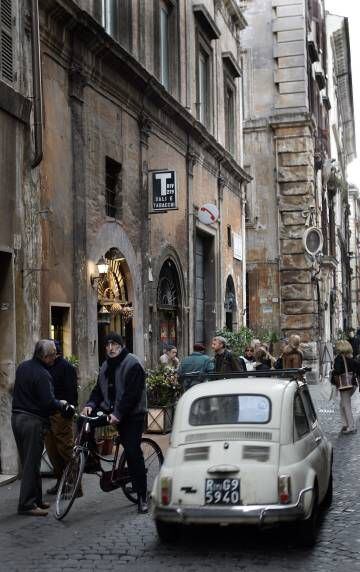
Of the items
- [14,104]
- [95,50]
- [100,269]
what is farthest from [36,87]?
[100,269]

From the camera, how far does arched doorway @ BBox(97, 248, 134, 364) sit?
1398 centimetres

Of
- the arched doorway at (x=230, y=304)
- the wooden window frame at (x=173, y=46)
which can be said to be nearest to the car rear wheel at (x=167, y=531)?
the wooden window frame at (x=173, y=46)

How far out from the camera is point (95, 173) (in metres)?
13.6

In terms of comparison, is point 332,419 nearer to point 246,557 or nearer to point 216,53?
point 246,557

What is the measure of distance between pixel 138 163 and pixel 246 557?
1097 cm

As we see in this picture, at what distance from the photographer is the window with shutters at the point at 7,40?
10531 millimetres

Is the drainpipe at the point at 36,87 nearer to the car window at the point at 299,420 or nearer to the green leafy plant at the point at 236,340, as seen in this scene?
the car window at the point at 299,420

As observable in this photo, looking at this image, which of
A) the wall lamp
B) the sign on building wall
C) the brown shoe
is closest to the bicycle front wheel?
the brown shoe

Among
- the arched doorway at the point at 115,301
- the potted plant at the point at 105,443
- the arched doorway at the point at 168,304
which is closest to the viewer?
the potted plant at the point at 105,443

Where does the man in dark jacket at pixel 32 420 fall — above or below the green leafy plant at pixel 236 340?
below

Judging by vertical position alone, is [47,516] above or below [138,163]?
below

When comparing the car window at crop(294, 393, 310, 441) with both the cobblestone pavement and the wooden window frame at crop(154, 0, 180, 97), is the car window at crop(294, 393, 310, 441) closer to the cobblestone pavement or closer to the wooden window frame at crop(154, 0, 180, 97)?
the cobblestone pavement

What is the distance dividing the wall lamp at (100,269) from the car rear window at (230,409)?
6.37 metres

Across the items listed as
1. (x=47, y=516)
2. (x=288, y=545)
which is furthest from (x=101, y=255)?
(x=288, y=545)
